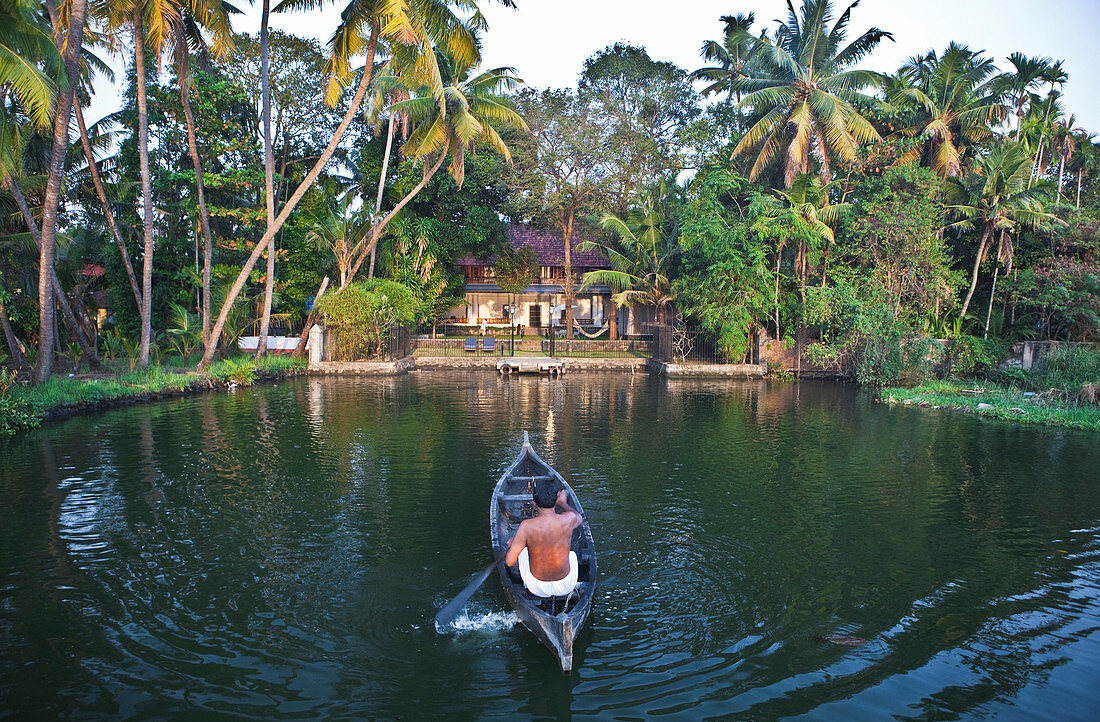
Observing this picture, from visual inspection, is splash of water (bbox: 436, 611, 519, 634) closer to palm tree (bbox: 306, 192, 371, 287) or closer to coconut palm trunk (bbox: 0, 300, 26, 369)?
coconut palm trunk (bbox: 0, 300, 26, 369)

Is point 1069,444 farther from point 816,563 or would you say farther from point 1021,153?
point 1021,153

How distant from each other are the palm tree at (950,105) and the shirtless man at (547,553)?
23.6 meters

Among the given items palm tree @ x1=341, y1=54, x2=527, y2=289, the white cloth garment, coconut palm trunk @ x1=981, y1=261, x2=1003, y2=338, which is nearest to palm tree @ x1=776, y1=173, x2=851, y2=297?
coconut palm trunk @ x1=981, y1=261, x2=1003, y2=338

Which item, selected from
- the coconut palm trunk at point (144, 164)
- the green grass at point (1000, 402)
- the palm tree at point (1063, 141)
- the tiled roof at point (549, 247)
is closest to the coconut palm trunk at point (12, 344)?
the coconut palm trunk at point (144, 164)

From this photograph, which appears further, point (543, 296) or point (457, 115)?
point (543, 296)

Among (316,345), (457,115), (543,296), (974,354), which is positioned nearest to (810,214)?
(974,354)

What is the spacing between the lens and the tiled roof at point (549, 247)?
118ft

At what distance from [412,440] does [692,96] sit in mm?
24043

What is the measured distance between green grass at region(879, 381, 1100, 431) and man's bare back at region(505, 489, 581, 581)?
46.9 ft

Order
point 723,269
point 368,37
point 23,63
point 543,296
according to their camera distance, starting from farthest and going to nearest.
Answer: point 543,296, point 723,269, point 368,37, point 23,63

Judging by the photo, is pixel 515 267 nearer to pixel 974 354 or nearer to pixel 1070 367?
pixel 974 354

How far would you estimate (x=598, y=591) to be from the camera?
6289 millimetres

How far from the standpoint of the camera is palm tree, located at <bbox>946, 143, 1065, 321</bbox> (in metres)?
20.6

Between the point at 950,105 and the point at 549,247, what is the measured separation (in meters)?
19.9
